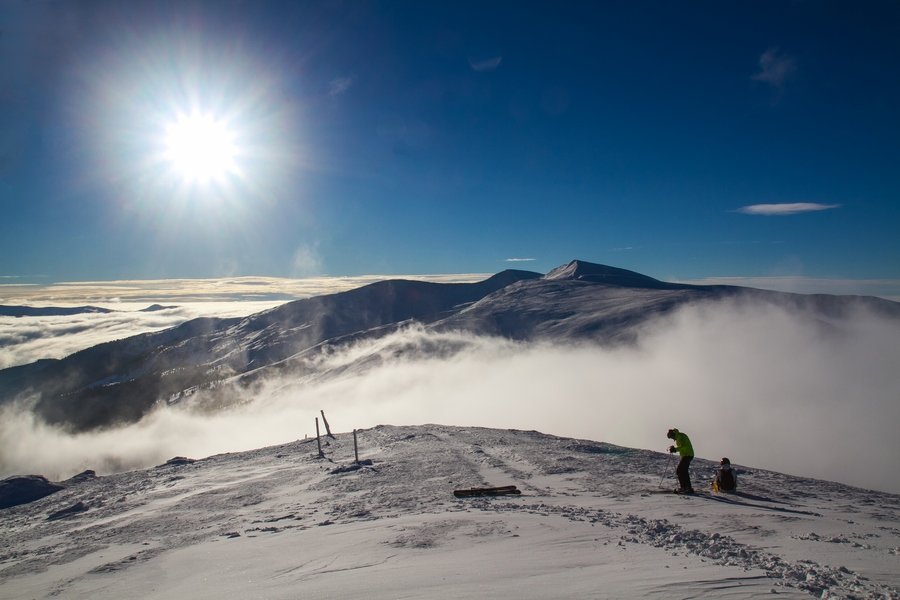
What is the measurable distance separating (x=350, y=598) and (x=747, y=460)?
54.6m

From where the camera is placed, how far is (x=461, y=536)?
1062 centimetres

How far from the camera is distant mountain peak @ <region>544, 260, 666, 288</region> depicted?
5256 inches

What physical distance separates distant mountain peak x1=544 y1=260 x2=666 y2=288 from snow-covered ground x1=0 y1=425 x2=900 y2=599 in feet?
389

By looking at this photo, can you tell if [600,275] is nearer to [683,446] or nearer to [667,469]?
[667,469]

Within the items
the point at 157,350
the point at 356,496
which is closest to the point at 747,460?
the point at 356,496

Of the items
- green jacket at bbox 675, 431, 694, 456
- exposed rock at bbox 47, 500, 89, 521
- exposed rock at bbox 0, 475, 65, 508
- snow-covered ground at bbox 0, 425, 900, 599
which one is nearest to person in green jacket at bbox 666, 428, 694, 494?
green jacket at bbox 675, 431, 694, 456

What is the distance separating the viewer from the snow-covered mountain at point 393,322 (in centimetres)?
10306

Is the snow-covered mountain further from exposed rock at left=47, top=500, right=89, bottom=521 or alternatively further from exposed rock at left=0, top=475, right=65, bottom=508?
exposed rock at left=47, top=500, right=89, bottom=521

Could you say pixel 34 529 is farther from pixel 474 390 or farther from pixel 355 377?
pixel 355 377

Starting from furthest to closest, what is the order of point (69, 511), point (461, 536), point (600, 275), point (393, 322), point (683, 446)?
point (393, 322) < point (600, 275) < point (69, 511) < point (683, 446) < point (461, 536)

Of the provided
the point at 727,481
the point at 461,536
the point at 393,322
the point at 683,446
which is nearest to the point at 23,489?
the point at 461,536

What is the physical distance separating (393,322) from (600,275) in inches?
2559

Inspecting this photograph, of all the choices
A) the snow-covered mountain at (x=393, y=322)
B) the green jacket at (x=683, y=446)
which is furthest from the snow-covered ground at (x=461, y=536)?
the snow-covered mountain at (x=393, y=322)

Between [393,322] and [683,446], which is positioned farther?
[393,322]
